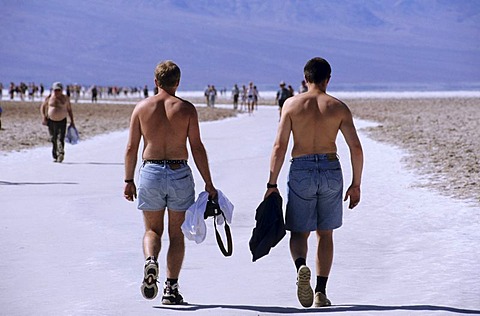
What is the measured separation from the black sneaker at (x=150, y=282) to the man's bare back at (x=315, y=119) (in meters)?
A: 1.27

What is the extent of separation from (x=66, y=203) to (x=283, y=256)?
4698mm

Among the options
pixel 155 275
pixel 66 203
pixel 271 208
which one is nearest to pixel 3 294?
pixel 155 275

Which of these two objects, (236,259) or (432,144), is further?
(432,144)

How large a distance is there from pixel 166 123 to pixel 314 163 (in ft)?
3.43

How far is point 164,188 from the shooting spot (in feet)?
25.4

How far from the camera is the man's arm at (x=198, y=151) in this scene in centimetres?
781

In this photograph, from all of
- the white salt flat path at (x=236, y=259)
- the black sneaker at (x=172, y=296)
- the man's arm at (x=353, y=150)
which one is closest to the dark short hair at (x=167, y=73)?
the man's arm at (x=353, y=150)

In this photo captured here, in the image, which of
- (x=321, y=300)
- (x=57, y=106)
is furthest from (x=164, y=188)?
(x=57, y=106)

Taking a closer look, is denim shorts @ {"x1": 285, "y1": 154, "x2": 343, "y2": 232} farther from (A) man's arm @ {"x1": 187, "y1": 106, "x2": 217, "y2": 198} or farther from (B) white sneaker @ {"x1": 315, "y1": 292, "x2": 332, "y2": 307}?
(A) man's arm @ {"x1": 187, "y1": 106, "x2": 217, "y2": 198}

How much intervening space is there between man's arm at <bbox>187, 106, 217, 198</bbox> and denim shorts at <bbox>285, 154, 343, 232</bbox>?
551mm

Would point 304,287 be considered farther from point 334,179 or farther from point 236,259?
point 236,259

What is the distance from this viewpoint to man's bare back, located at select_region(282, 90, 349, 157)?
771cm

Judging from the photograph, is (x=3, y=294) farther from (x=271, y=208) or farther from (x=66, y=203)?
(x=66, y=203)

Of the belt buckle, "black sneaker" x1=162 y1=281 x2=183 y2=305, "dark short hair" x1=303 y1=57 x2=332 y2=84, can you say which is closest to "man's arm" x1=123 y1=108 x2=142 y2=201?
the belt buckle
